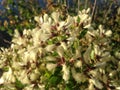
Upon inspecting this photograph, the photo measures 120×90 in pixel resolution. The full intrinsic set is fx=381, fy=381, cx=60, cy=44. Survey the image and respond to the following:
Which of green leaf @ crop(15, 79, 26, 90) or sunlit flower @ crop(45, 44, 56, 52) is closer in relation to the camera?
sunlit flower @ crop(45, 44, 56, 52)

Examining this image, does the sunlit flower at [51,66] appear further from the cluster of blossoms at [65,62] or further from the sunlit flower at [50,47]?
the sunlit flower at [50,47]

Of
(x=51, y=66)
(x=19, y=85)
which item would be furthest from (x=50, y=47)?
(x=19, y=85)

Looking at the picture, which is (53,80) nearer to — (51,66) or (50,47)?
(51,66)

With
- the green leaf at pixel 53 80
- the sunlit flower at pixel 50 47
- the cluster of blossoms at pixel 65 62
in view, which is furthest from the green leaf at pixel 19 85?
the sunlit flower at pixel 50 47

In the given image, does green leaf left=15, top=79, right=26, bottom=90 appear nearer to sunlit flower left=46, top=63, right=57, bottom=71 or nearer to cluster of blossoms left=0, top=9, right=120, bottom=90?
cluster of blossoms left=0, top=9, right=120, bottom=90

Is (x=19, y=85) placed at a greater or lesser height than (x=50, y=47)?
lesser

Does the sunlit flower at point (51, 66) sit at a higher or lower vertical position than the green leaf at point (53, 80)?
higher

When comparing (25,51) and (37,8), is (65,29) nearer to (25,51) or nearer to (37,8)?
(25,51)

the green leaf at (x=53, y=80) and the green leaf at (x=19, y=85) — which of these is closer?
the green leaf at (x=53, y=80)

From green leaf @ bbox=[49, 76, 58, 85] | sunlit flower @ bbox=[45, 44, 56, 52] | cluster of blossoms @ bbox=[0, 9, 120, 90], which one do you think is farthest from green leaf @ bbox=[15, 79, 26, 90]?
sunlit flower @ bbox=[45, 44, 56, 52]
